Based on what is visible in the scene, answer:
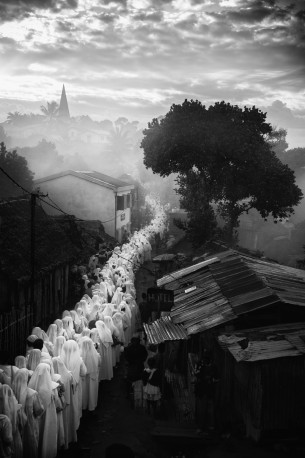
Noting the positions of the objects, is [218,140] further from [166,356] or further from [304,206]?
[304,206]

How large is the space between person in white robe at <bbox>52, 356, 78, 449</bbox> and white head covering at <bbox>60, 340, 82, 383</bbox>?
0.50m

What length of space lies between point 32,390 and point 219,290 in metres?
5.87

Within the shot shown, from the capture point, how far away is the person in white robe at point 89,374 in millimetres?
9953

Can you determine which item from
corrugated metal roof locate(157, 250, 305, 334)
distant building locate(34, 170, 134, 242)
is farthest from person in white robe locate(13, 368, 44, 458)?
distant building locate(34, 170, 134, 242)

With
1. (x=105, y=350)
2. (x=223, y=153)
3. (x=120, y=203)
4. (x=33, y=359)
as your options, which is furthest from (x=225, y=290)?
(x=120, y=203)

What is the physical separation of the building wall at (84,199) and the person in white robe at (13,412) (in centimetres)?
2402

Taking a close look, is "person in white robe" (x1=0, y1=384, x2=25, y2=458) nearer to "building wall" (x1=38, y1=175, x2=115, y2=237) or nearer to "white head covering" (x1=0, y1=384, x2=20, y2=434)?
"white head covering" (x1=0, y1=384, x2=20, y2=434)

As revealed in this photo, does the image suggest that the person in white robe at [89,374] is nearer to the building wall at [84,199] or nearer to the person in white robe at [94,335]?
the person in white robe at [94,335]

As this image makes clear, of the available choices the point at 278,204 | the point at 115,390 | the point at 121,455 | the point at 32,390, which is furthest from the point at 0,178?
the point at 121,455

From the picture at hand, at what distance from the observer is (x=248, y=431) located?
27.4 ft

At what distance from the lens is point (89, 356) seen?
395 inches

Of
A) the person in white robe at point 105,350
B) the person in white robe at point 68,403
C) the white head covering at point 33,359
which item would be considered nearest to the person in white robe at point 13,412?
the white head covering at point 33,359

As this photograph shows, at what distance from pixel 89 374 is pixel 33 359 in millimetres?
2114

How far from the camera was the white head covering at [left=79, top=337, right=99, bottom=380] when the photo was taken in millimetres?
9984
